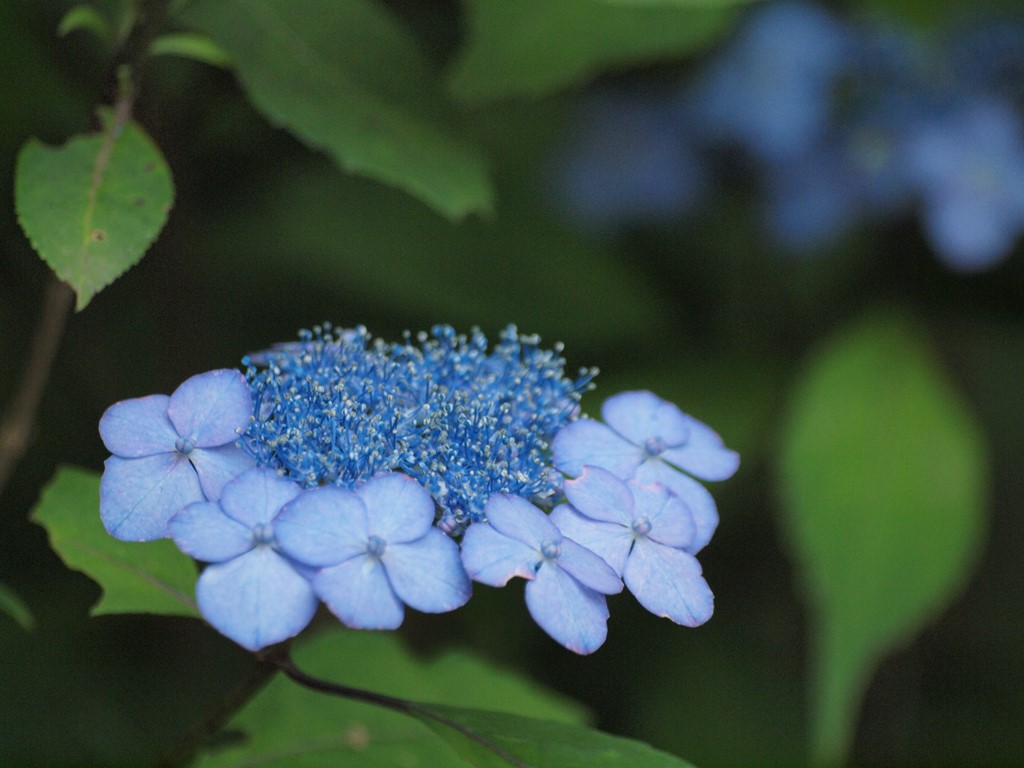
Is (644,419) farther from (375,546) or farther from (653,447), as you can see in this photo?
(375,546)

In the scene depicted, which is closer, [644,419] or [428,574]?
[428,574]

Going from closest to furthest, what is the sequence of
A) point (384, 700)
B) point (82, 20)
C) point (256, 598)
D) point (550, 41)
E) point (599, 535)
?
point (256, 598)
point (599, 535)
point (384, 700)
point (82, 20)
point (550, 41)

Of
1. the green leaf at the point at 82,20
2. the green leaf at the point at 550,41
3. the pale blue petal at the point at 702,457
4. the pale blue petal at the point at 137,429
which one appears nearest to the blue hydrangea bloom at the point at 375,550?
the pale blue petal at the point at 137,429

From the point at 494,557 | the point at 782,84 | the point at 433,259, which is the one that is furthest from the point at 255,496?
the point at 782,84

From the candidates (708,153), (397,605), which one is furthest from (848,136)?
(397,605)

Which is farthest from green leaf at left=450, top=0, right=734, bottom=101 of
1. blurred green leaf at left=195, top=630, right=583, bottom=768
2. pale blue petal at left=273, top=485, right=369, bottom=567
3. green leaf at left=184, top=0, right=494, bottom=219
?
pale blue petal at left=273, top=485, right=369, bottom=567

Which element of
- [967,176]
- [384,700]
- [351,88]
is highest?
[967,176]

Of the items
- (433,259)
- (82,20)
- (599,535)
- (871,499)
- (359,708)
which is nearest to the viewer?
(599,535)

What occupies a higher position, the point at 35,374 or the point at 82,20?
the point at 82,20
